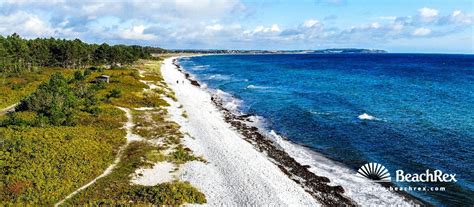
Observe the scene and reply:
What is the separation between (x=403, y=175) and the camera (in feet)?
108

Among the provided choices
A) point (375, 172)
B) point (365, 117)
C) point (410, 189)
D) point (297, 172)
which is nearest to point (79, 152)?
point (297, 172)

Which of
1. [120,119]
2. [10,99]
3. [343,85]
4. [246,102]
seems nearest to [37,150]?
[120,119]

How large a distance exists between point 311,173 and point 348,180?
351 centimetres

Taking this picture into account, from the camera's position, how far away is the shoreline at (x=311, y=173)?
28297 millimetres

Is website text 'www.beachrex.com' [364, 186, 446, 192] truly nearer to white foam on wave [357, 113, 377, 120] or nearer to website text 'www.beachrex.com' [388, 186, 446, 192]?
website text 'www.beachrex.com' [388, 186, 446, 192]

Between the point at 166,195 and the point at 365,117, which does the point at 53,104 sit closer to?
the point at 166,195

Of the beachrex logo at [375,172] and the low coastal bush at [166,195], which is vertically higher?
the low coastal bush at [166,195]

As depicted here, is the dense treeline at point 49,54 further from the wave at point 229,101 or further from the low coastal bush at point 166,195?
the low coastal bush at point 166,195

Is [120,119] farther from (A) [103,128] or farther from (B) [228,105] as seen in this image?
(B) [228,105]

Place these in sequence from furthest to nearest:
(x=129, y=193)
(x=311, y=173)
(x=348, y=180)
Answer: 1. (x=311, y=173)
2. (x=348, y=180)
3. (x=129, y=193)

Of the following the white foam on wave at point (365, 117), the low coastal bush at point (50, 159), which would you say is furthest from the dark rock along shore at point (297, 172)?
the white foam on wave at point (365, 117)

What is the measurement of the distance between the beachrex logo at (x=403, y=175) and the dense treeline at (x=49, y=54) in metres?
83.9

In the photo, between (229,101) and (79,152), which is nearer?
(79,152)

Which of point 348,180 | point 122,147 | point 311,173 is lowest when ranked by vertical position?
point 348,180
